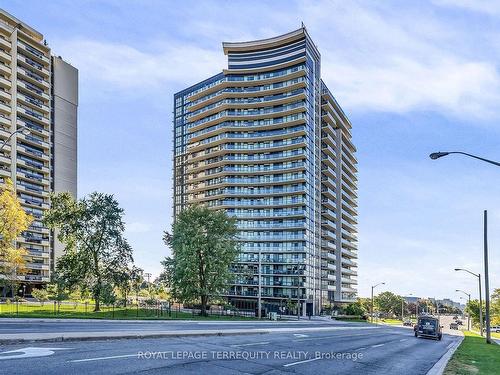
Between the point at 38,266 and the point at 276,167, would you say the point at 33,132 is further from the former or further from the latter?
the point at 276,167

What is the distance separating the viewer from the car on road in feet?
125

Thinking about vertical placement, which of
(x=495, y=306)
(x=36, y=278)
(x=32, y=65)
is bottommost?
(x=495, y=306)

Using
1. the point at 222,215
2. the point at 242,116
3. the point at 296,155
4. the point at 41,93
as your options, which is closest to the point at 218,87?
the point at 242,116

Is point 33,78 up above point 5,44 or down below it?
below

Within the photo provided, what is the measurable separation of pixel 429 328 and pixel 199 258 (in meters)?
26.3

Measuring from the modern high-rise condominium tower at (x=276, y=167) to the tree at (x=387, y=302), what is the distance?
41.0 m

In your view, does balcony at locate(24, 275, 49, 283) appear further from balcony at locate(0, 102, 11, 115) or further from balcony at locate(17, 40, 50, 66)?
balcony at locate(17, 40, 50, 66)

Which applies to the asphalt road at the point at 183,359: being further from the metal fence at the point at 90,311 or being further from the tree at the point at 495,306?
the tree at the point at 495,306

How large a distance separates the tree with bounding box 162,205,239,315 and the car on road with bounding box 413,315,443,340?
22.8m

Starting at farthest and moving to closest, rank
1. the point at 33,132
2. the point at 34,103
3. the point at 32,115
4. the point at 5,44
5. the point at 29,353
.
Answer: the point at 34,103
the point at 32,115
the point at 33,132
the point at 5,44
the point at 29,353

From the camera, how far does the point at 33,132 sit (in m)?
93.4

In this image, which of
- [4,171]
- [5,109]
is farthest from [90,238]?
[5,109]

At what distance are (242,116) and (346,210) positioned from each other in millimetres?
42151

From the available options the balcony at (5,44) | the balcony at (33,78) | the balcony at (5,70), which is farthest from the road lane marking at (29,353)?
the balcony at (33,78)
